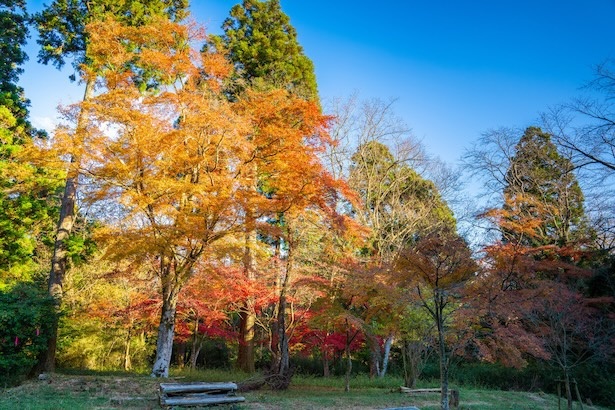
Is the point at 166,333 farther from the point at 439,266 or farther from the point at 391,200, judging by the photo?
the point at 391,200

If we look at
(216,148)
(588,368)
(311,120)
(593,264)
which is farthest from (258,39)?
(588,368)

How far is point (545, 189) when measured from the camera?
66.1ft

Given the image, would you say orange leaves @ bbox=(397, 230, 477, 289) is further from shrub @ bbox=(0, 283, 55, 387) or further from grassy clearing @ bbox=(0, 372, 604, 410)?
shrub @ bbox=(0, 283, 55, 387)

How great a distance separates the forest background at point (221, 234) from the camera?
10.1m

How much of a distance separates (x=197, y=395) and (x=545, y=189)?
1941 cm

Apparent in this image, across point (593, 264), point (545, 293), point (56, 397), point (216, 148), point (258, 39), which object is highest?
point (258, 39)

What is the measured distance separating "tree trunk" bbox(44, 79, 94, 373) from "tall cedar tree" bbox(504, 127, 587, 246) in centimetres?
1757

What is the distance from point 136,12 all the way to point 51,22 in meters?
2.79

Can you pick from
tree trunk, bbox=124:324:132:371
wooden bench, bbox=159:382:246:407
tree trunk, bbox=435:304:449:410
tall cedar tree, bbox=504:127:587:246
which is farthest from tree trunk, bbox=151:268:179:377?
tall cedar tree, bbox=504:127:587:246

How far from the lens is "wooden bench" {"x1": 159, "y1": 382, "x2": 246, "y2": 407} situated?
7.20m

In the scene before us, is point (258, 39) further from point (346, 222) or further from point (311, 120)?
point (346, 222)

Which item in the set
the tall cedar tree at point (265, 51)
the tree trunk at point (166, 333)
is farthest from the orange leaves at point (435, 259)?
the tall cedar tree at point (265, 51)

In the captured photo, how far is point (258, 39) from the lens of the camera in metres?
19.0

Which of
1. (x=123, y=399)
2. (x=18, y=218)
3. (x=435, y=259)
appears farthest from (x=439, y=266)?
(x=18, y=218)
